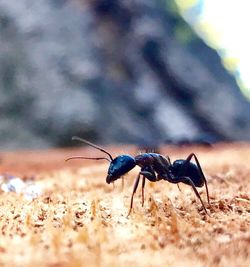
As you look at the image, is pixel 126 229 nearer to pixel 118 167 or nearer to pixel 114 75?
pixel 118 167

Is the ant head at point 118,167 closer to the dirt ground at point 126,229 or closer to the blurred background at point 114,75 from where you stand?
the dirt ground at point 126,229

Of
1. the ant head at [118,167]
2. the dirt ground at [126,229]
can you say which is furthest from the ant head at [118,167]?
the dirt ground at [126,229]

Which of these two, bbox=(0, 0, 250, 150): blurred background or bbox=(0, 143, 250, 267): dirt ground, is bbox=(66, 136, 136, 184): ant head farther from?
bbox=(0, 0, 250, 150): blurred background

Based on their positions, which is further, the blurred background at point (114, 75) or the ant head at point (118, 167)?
the blurred background at point (114, 75)

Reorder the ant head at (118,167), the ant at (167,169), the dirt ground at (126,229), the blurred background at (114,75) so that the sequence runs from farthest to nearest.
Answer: the blurred background at (114,75) → the ant at (167,169) → the ant head at (118,167) → the dirt ground at (126,229)

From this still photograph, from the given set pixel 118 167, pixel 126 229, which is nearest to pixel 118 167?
pixel 118 167

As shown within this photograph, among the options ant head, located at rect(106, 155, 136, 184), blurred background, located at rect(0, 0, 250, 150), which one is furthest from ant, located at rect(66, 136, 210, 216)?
blurred background, located at rect(0, 0, 250, 150)
